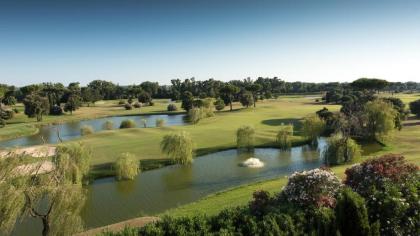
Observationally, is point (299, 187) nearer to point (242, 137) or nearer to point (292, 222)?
point (292, 222)

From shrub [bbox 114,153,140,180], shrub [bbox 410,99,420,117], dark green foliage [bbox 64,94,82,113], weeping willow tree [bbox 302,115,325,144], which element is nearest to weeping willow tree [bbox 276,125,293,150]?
weeping willow tree [bbox 302,115,325,144]

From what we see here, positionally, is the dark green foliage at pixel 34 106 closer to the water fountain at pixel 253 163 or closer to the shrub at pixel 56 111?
the shrub at pixel 56 111

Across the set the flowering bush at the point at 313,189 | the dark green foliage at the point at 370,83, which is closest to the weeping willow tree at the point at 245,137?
the flowering bush at the point at 313,189

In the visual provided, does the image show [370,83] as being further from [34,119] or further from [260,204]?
[34,119]

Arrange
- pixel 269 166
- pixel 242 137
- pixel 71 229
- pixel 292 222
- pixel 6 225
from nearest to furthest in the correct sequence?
pixel 292 222 < pixel 6 225 < pixel 71 229 < pixel 269 166 < pixel 242 137

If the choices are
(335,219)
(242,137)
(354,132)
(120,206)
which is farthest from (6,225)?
(354,132)

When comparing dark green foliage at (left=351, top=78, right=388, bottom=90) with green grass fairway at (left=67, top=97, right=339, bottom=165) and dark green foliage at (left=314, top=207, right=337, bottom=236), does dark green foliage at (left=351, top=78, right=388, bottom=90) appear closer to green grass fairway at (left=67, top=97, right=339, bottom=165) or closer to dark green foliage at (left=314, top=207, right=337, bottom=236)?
green grass fairway at (left=67, top=97, right=339, bottom=165)
